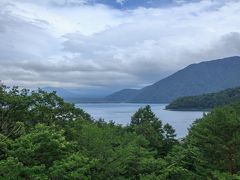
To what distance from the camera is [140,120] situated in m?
75.2

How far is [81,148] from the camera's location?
36.9m

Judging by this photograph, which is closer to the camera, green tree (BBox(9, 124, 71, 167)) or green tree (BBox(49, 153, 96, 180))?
green tree (BBox(49, 153, 96, 180))

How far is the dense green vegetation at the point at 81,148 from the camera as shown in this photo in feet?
87.1

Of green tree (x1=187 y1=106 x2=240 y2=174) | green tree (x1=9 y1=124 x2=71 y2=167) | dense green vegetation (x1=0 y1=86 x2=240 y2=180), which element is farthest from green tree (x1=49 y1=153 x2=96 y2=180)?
→ green tree (x1=187 y1=106 x2=240 y2=174)

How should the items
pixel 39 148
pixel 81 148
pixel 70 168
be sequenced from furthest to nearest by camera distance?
pixel 81 148
pixel 39 148
pixel 70 168

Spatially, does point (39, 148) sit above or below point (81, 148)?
above

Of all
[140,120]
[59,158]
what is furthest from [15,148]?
[140,120]

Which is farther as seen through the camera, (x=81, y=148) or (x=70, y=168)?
(x=81, y=148)

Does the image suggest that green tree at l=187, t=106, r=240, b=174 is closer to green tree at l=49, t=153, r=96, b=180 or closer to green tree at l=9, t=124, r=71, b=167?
green tree at l=49, t=153, r=96, b=180

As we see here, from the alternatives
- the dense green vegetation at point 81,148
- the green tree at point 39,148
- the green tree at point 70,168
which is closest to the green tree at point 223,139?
the dense green vegetation at point 81,148

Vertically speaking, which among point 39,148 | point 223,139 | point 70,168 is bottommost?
point 70,168

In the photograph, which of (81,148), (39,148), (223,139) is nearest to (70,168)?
(39,148)

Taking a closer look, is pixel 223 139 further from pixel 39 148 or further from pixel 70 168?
pixel 39 148

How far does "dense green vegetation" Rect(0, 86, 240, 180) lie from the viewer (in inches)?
1045
